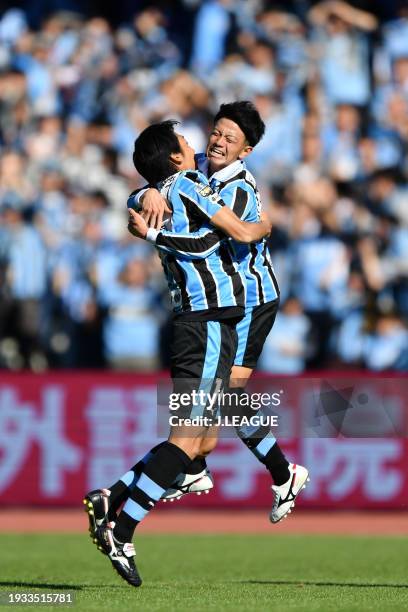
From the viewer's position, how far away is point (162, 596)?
22.8 ft

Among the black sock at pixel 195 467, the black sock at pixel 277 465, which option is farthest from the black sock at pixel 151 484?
the black sock at pixel 277 465

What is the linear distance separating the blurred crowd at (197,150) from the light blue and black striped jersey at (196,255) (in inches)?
252

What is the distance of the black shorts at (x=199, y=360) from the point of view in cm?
693

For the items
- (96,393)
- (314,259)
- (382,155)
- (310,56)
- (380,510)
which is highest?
(310,56)

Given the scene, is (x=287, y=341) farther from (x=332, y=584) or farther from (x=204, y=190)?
(x=204, y=190)

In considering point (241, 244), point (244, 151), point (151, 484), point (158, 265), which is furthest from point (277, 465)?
point (158, 265)

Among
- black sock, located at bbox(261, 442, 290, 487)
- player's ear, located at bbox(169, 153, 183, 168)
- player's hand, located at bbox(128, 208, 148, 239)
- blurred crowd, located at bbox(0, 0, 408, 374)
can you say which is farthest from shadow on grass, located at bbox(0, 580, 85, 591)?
blurred crowd, located at bbox(0, 0, 408, 374)

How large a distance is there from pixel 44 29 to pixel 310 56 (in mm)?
3517

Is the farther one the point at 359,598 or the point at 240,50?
the point at 240,50

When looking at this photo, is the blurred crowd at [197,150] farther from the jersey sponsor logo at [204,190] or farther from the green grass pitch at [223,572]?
the jersey sponsor logo at [204,190]

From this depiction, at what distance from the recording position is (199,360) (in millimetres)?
6949

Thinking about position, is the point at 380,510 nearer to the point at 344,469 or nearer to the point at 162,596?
the point at 344,469

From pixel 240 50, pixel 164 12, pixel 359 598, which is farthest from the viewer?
pixel 164 12

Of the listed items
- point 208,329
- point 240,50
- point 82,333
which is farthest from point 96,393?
point 208,329
